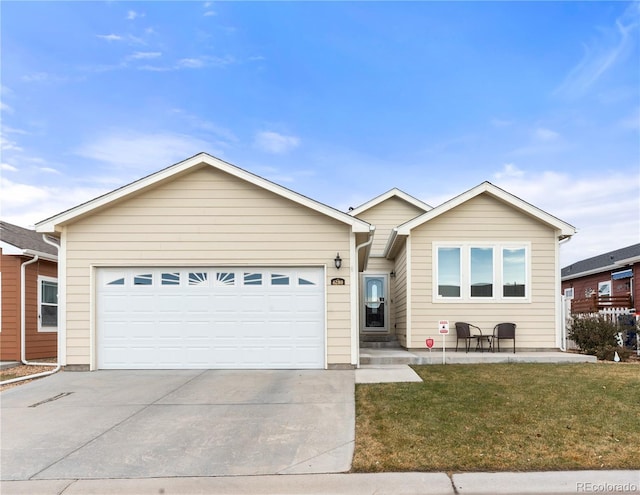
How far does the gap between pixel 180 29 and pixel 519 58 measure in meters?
9.66

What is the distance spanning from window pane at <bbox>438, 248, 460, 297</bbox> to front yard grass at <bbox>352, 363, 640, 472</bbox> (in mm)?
3561

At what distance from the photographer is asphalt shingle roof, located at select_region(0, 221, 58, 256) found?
482 inches

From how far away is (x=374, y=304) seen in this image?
624 inches

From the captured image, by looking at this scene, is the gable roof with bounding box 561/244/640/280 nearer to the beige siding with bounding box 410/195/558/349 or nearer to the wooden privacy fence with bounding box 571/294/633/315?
the wooden privacy fence with bounding box 571/294/633/315

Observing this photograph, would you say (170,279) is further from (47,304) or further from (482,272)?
(482,272)

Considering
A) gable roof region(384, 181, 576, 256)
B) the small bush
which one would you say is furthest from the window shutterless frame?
the small bush

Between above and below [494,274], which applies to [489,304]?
below

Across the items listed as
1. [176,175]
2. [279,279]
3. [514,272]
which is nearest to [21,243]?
[176,175]

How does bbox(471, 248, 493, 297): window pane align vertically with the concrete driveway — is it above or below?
above

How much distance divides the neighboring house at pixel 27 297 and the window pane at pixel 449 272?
10724 mm

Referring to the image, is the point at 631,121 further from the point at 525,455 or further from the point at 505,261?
the point at 525,455

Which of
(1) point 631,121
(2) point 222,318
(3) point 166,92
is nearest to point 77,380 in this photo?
(2) point 222,318

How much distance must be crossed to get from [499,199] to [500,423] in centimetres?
773

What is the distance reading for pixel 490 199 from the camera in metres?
12.1
